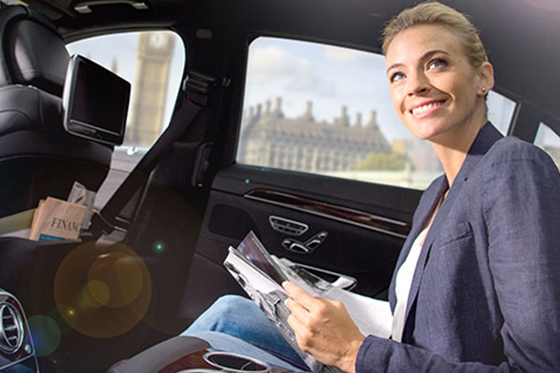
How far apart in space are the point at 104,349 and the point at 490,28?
1362 mm

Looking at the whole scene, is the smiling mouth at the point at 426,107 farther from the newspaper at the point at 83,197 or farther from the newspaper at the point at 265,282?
the newspaper at the point at 83,197

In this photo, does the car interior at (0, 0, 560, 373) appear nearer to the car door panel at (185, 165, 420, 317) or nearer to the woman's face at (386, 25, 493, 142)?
the car door panel at (185, 165, 420, 317)

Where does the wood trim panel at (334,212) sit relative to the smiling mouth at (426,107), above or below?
below

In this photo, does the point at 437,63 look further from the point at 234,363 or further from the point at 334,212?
the point at 334,212

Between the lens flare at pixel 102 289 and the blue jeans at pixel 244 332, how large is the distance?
321 millimetres

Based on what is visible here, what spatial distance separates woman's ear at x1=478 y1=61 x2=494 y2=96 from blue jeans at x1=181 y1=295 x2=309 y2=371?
2.13 ft

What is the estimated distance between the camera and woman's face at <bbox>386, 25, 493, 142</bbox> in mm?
830

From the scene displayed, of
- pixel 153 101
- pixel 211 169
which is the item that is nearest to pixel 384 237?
pixel 211 169

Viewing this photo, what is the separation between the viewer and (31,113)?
118 centimetres

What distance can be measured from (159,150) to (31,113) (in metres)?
0.40

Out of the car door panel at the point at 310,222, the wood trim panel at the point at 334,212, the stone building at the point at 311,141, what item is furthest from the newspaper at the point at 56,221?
the stone building at the point at 311,141

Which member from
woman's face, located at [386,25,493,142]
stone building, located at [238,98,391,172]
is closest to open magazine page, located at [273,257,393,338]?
woman's face, located at [386,25,493,142]

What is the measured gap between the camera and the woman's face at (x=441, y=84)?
2.72ft

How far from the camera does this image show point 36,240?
1189mm
